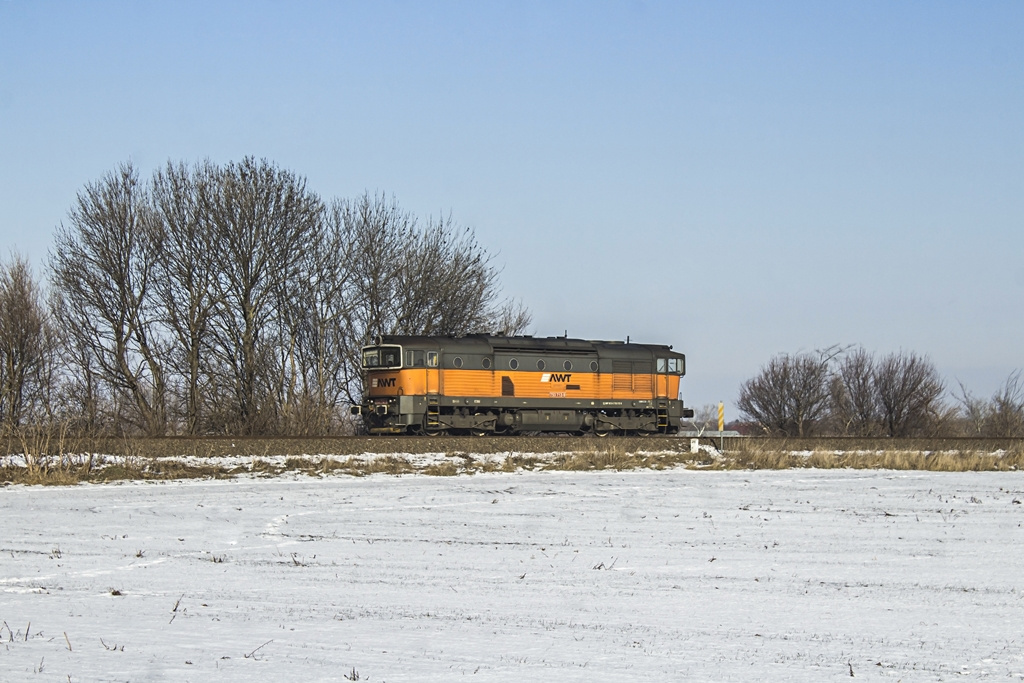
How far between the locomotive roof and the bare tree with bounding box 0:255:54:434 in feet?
41.9

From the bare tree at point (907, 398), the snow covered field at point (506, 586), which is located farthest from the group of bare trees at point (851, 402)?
the snow covered field at point (506, 586)

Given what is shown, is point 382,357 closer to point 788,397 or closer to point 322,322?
point 322,322

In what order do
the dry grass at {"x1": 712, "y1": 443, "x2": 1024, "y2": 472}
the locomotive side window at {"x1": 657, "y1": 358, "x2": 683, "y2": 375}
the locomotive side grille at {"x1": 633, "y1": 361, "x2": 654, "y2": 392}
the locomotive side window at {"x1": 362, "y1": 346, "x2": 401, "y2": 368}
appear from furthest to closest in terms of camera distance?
the locomotive side window at {"x1": 657, "y1": 358, "x2": 683, "y2": 375}, the locomotive side grille at {"x1": 633, "y1": 361, "x2": 654, "y2": 392}, the locomotive side window at {"x1": 362, "y1": 346, "x2": 401, "y2": 368}, the dry grass at {"x1": 712, "y1": 443, "x2": 1024, "y2": 472}

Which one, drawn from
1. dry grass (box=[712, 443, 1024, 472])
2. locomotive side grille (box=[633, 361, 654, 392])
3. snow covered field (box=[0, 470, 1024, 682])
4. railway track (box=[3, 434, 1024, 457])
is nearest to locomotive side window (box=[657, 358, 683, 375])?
locomotive side grille (box=[633, 361, 654, 392])

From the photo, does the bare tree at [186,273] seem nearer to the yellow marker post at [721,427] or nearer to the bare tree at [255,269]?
the bare tree at [255,269]

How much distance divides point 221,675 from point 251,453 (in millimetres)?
16026

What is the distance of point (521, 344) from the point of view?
3297 cm

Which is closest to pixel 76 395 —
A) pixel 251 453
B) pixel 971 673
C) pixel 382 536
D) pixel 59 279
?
pixel 59 279

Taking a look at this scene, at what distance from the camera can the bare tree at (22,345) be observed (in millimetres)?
35125

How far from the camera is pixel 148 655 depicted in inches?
251

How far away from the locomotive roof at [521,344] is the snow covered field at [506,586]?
16.0m

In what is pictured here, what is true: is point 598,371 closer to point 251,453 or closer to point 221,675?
point 251,453

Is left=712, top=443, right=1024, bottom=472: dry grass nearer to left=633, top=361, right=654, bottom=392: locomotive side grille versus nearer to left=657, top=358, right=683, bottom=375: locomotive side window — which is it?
left=633, top=361, right=654, bottom=392: locomotive side grille

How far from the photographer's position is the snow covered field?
642 centimetres
